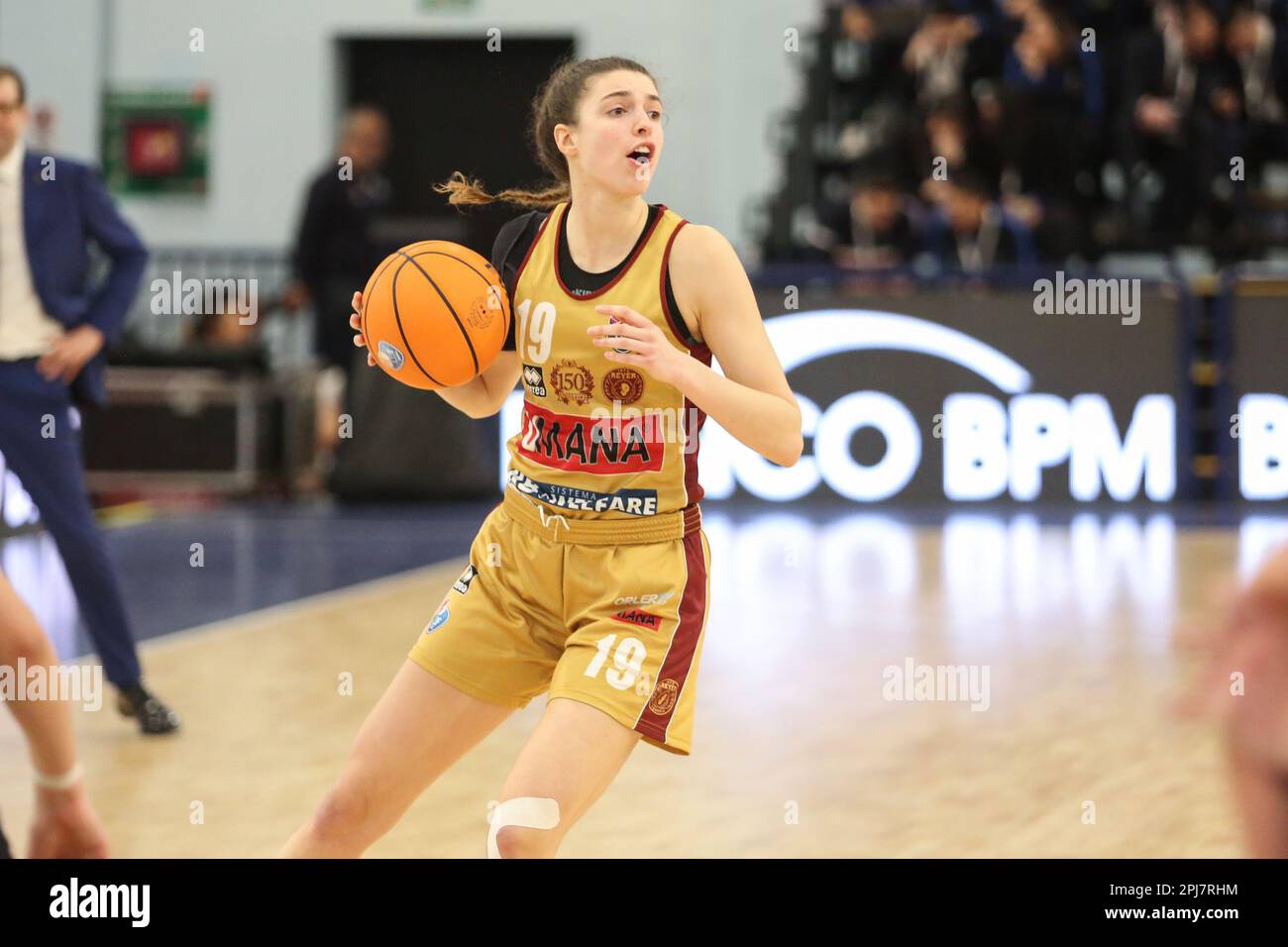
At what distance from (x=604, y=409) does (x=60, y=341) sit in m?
3.03

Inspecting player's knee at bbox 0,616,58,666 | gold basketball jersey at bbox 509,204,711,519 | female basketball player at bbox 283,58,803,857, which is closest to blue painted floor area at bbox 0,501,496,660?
player's knee at bbox 0,616,58,666

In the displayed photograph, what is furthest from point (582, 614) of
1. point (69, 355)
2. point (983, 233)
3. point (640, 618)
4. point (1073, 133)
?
point (1073, 133)

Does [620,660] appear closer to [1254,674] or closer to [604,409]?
[604,409]

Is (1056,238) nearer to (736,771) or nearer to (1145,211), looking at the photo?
(1145,211)

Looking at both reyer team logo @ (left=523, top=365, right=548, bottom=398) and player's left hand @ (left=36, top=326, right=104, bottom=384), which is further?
player's left hand @ (left=36, top=326, right=104, bottom=384)

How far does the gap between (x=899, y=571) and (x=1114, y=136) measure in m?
6.12

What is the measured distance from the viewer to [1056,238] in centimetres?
1251

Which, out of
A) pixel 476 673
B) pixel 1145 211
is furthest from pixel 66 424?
pixel 1145 211

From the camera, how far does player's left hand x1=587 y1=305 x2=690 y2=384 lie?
281 centimetres

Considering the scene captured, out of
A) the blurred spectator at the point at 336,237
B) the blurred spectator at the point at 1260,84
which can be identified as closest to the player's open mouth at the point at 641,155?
the blurred spectator at the point at 336,237

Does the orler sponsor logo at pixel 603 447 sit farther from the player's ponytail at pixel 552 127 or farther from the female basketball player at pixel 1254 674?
the female basketball player at pixel 1254 674

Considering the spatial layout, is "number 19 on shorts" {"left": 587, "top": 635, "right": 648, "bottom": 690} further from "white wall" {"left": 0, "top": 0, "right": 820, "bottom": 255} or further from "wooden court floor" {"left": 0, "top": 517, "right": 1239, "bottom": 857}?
"white wall" {"left": 0, "top": 0, "right": 820, "bottom": 255}

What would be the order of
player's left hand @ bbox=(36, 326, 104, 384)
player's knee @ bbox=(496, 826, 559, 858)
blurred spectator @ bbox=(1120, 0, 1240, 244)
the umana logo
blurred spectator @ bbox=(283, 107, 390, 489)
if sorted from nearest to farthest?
player's knee @ bbox=(496, 826, 559, 858), player's left hand @ bbox=(36, 326, 104, 384), the umana logo, blurred spectator @ bbox=(283, 107, 390, 489), blurred spectator @ bbox=(1120, 0, 1240, 244)

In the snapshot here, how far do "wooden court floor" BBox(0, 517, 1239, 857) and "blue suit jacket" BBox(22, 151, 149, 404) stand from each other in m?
1.27
